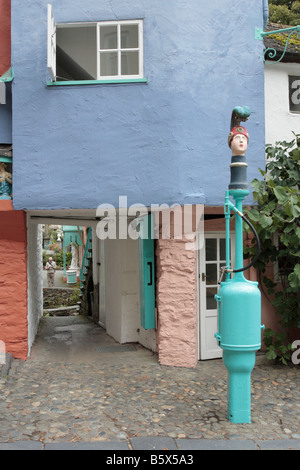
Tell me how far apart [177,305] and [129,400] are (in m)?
1.85

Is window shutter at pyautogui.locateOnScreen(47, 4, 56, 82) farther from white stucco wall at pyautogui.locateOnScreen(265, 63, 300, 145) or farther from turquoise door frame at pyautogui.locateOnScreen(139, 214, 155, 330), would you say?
white stucco wall at pyautogui.locateOnScreen(265, 63, 300, 145)

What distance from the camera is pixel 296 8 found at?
17219mm

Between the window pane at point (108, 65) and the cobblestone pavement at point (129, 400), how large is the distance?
14.5 feet

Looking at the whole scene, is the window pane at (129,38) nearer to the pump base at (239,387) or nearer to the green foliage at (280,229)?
the green foliage at (280,229)

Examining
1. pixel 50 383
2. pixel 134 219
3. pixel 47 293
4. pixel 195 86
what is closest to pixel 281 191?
pixel 195 86

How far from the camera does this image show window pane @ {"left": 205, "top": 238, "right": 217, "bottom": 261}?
737 centimetres

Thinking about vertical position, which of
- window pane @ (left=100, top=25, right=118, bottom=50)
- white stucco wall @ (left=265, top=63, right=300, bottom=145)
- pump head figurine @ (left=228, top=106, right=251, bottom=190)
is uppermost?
window pane @ (left=100, top=25, right=118, bottom=50)

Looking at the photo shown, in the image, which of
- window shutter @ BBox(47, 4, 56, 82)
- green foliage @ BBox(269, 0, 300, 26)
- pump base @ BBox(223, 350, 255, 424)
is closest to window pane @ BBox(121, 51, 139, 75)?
window shutter @ BBox(47, 4, 56, 82)

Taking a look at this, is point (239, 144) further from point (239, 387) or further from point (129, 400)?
point (129, 400)

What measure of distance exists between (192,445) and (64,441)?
3.76ft

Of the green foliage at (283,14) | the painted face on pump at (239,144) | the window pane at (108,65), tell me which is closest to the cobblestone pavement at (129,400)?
the painted face on pump at (239,144)

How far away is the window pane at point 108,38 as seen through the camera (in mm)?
6846

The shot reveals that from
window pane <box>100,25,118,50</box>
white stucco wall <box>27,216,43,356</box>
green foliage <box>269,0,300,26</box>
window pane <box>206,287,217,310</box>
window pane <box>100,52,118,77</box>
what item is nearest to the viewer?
window pane <box>100,25,118,50</box>

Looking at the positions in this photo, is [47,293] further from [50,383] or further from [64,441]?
[64,441]
